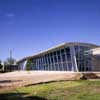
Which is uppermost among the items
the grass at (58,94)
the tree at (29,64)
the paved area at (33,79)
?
the tree at (29,64)

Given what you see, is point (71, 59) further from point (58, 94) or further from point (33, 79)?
point (58, 94)

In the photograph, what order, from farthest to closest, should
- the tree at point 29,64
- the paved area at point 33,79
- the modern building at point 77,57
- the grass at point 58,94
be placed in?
the tree at point 29,64
the modern building at point 77,57
the paved area at point 33,79
the grass at point 58,94

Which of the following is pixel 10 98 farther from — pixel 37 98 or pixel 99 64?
pixel 99 64

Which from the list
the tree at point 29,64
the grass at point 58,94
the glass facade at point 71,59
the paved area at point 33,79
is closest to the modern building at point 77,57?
the glass facade at point 71,59

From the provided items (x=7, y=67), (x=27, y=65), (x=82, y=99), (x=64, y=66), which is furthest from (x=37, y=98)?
(x=7, y=67)

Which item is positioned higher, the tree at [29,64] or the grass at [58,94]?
the tree at [29,64]

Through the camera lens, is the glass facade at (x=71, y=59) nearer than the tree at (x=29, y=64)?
Yes

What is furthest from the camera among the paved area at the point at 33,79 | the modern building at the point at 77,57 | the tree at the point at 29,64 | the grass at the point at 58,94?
the tree at the point at 29,64

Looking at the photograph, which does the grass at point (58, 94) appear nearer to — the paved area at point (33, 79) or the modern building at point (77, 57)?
the paved area at point (33, 79)

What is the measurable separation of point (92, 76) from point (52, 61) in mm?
15742

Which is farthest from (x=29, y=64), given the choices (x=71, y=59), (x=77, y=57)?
(x=77, y=57)

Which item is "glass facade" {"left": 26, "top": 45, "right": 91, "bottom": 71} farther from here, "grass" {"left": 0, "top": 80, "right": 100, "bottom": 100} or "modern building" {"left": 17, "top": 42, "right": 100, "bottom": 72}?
"grass" {"left": 0, "top": 80, "right": 100, "bottom": 100}

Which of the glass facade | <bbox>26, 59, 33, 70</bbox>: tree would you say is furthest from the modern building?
<bbox>26, 59, 33, 70</bbox>: tree

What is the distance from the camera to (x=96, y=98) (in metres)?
7.01
